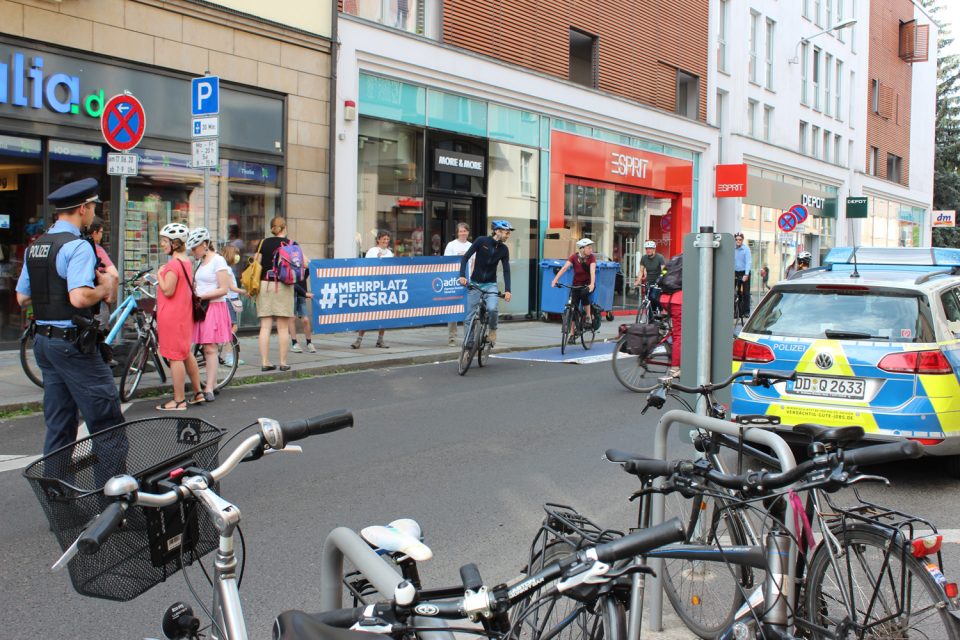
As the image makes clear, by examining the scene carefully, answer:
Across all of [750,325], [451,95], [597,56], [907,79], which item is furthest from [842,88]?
[750,325]

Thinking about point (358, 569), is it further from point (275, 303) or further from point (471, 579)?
point (275, 303)

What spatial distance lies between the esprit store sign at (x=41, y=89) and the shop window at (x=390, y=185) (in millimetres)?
5469

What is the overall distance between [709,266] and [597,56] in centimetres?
2044

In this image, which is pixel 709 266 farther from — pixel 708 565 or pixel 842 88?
pixel 842 88

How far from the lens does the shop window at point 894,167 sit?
46781 mm

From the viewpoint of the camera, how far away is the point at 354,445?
7.52 metres

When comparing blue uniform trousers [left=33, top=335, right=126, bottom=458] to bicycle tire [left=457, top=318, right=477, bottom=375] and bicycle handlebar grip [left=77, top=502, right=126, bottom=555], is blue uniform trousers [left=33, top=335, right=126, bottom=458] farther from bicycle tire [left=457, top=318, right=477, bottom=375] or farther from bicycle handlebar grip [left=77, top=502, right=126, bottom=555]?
bicycle tire [left=457, top=318, right=477, bottom=375]

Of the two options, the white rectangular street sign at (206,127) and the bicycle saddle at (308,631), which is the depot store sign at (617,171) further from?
the bicycle saddle at (308,631)

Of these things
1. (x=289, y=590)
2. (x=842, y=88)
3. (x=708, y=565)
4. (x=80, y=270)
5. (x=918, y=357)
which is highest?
(x=842, y=88)

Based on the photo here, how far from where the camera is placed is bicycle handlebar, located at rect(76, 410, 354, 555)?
72.6 inches

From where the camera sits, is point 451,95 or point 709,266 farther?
point 451,95

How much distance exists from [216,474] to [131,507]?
8.6 inches

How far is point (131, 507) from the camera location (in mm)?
2205

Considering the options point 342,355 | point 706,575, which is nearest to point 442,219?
point 342,355
